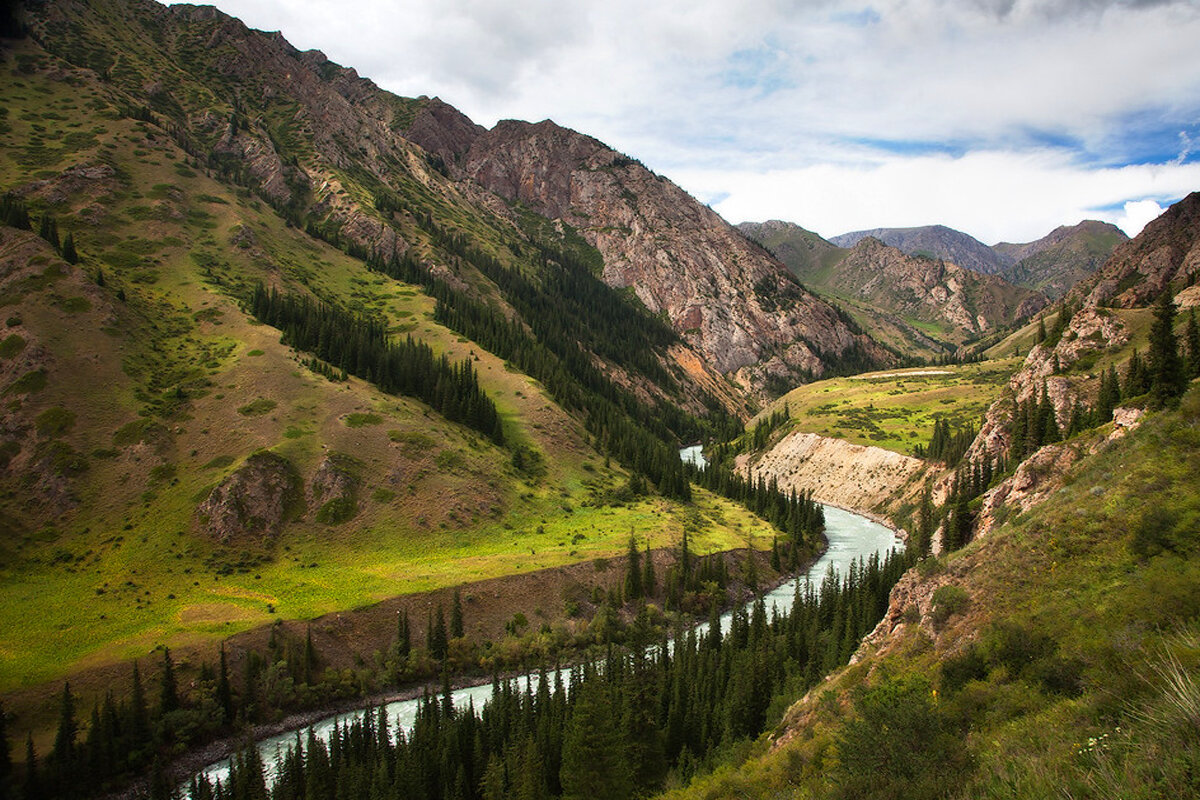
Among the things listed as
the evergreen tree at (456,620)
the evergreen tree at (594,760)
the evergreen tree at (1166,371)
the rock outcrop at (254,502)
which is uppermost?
the evergreen tree at (1166,371)

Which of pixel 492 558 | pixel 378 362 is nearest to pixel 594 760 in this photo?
pixel 492 558

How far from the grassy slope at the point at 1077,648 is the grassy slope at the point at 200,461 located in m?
62.9

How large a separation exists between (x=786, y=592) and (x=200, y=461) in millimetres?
96071

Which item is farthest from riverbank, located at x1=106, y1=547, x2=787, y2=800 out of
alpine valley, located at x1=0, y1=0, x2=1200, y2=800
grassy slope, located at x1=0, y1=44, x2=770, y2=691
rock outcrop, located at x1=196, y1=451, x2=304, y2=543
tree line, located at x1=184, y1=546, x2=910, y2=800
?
rock outcrop, located at x1=196, y1=451, x2=304, y2=543

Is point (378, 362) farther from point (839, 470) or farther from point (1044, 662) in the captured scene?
Result: point (1044, 662)

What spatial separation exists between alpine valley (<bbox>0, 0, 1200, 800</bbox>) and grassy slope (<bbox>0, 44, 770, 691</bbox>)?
0.59m

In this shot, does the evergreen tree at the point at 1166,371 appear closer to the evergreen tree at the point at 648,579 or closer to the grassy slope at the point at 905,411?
the evergreen tree at the point at 648,579

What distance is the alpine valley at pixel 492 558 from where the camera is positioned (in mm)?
24406

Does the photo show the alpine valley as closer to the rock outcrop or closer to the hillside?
the rock outcrop

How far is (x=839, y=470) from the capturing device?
522 feet

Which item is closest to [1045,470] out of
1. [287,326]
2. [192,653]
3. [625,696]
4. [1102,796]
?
[625,696]

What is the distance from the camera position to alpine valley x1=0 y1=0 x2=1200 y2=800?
24406mm

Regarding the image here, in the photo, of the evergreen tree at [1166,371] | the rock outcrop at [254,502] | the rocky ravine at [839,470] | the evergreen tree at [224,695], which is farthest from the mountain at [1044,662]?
the rocky ravine at [839,470]

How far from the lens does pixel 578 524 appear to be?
111 metres
